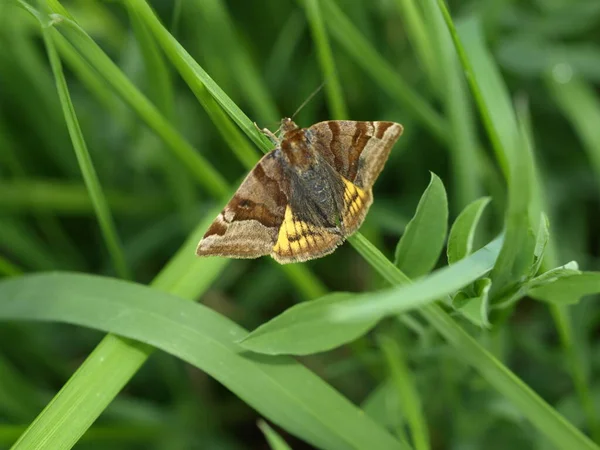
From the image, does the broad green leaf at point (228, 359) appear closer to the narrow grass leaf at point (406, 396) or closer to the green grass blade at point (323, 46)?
the narrow grass leaf at point (406, 396)

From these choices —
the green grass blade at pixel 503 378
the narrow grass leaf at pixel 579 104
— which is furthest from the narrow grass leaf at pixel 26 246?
the narrow grass leaf at pixel 579 104

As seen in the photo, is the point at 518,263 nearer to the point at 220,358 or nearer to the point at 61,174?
the point at 220,358

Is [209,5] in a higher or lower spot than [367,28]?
higher

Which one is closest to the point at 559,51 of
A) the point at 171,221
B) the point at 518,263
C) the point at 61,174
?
the point at 518,263

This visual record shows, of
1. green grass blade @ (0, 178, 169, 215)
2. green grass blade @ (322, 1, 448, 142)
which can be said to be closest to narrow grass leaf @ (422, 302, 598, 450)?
green grass blade @ (322, 1, 448, 142)

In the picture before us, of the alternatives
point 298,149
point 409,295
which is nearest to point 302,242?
point 298,149

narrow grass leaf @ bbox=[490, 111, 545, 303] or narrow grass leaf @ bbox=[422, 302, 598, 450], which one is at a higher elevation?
narrow grass leaf @ bbox=[490, 111, 545, 303]

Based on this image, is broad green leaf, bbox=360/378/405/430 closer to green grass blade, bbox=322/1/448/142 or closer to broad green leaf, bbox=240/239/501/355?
broad green leaf, bbox=240/239/501/355
